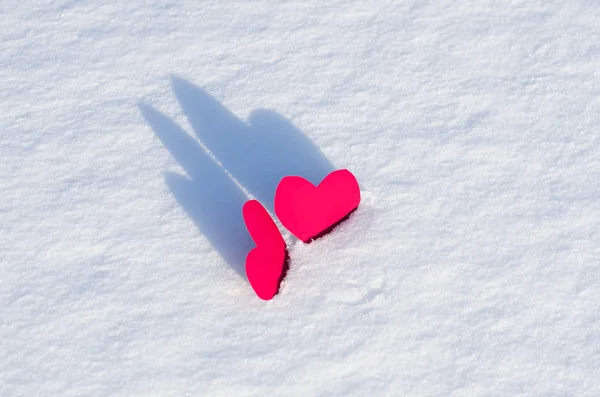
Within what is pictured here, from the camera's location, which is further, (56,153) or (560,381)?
(56,153)

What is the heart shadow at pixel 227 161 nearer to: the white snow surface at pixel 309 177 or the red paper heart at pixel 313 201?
the white snow surface at pixel 309 177

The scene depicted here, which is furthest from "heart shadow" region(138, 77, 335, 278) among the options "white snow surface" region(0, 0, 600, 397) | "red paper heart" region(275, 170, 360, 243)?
"red paper heart" region(275, 170, 360, 243)

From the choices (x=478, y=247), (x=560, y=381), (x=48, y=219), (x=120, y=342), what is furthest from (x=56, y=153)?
(x=560, y=381)

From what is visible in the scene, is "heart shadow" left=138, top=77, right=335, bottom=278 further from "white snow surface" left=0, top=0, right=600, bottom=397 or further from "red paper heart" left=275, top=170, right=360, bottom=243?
"red paper heart" left=275, top=170, right=360, bottom=243

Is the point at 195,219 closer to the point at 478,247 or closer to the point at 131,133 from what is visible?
the point at 131,133

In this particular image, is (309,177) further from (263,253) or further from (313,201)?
(263,253)

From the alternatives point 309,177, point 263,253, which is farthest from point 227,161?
point 263,253

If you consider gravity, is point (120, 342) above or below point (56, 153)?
below

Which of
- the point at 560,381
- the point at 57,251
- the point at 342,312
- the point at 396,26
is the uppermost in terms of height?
the point at 396,26
